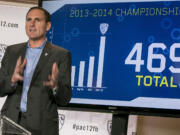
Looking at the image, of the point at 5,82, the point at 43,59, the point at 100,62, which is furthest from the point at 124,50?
the point at 5,82

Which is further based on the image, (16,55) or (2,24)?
(2,24)

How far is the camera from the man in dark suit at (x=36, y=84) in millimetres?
2387

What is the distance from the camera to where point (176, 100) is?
141 inches

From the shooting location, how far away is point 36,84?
246 centimetres

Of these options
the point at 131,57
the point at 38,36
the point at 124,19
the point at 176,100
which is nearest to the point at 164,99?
the point at 176,100

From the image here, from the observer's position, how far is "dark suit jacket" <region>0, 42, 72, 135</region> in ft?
7.80

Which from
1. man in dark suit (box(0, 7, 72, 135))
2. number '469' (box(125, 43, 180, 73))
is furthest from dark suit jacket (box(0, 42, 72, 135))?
number '469' (box(125, 43, 180, 73))

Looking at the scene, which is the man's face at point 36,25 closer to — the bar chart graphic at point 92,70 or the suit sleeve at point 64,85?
the suit sleeve at point 64,85

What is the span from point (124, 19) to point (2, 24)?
5.10 feet

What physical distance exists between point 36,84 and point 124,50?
1.51m

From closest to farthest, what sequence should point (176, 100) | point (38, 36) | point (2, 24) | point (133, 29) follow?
1. point (38, 36)
2. point (176, 100)
3. point (133, 29)
4. point (2, 24)

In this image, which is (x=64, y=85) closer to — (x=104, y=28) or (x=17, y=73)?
(x=17, y=73)

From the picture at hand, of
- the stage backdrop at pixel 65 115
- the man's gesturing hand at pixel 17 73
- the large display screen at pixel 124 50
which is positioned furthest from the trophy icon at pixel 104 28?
the man's gesturing hand at pixel 17 73

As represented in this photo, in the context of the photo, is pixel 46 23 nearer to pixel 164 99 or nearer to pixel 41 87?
pixel 41 87
